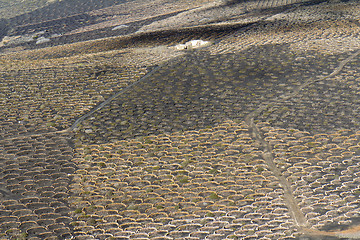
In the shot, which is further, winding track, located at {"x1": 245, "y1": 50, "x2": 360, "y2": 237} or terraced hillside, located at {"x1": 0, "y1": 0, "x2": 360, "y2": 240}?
terraced hillside, located at {"x1": 0, "y1": 0, "x2": 360, "y2": 240}

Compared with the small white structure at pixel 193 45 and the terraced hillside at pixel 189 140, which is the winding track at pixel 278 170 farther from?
the small white structure at pixel 193 45

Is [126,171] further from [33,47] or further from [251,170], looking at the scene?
[33,47]

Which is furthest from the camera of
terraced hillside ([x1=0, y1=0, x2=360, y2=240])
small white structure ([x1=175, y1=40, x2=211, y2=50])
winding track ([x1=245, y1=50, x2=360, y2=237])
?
small white structure ([x1=175, y1=40, x2=211, y2=50])

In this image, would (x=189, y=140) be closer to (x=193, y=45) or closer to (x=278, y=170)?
(x=278, y=170)

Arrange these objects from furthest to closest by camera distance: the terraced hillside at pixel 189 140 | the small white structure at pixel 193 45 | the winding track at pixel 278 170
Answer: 1. the small white structure at pixel 193 45
2. the terraced hillside at pixel 189 140
3. the winding track at pixel 278 170

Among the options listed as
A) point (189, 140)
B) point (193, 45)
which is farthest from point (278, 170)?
point (193, 45)

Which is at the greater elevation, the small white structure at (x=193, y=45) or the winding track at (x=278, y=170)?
the small white structure at (x=193, y=45)

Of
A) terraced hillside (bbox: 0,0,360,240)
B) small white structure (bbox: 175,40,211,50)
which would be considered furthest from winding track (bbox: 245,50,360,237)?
small white structure (bbox: 175,40,211,50)

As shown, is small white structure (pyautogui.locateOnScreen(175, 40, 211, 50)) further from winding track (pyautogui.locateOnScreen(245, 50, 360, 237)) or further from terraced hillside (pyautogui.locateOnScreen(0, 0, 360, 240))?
winding track (pyautogui.locateOnScreen(245, 50, 360, 237))

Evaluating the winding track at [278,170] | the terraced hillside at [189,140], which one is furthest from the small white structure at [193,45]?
the winding track at [278,170]
